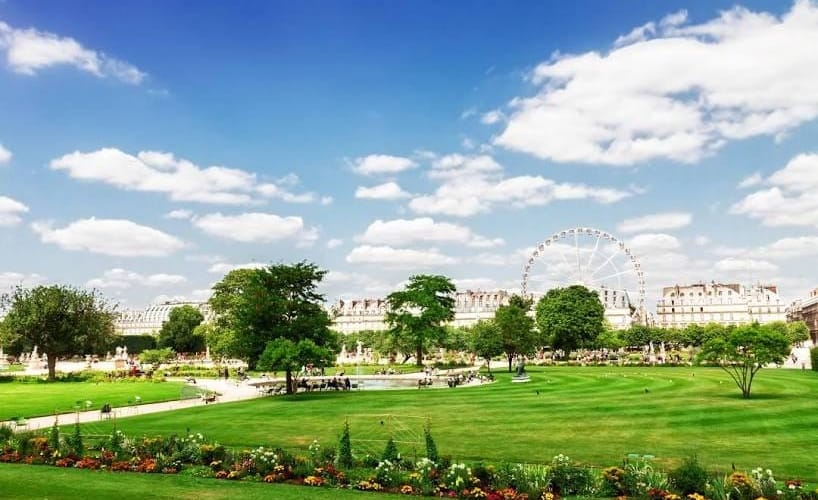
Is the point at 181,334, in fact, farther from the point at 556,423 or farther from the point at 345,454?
the point at 345,454

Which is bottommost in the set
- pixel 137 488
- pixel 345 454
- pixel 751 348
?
pixel 137 488

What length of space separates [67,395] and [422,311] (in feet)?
158

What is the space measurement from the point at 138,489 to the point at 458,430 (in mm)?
15416

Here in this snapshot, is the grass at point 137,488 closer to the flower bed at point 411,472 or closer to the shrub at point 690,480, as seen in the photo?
the flower bed at point 411,472

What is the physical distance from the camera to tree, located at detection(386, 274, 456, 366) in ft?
295

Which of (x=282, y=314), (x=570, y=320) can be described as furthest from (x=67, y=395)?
(x=570, y=320)

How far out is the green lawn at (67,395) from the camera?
43812mm

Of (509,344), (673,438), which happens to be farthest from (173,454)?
(509,344)

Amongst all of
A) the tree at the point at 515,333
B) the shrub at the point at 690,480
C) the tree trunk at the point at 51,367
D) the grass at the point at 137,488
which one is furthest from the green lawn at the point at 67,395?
the shrub at the point at 690,480

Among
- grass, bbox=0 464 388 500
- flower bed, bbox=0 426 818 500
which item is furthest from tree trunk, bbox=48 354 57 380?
grass, bbox=0 464 388 500

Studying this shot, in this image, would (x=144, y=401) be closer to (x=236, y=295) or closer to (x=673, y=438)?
(x=673, y=438)

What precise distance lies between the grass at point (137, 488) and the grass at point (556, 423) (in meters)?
6.01

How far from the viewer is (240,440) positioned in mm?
28984

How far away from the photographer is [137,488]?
1895cm
